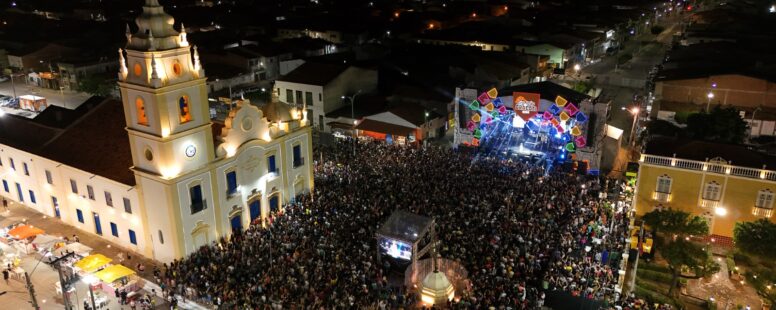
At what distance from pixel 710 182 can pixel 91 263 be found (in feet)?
95.8

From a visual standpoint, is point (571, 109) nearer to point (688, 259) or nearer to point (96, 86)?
point (688, 259)

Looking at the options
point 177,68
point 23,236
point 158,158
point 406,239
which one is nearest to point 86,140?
point 23,236

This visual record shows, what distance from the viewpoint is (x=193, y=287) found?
75.5 feet

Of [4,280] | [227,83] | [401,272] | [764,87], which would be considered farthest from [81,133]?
[764,87]

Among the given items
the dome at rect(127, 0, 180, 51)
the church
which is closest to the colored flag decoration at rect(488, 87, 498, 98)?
the church

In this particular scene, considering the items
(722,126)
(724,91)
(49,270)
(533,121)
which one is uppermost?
(724,91)

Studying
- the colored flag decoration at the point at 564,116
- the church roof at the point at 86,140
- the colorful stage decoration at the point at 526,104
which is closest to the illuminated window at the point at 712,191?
the colored flag decoration at the point at 564,116

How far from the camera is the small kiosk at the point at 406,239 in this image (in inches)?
941

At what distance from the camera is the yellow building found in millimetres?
27672

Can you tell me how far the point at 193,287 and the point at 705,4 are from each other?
132977 mm

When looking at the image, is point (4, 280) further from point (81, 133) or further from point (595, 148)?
point (595, 148)

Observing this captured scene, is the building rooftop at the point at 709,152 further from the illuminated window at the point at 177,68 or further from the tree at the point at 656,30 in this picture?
the tree at the point at 656,30

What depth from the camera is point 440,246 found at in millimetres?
25109

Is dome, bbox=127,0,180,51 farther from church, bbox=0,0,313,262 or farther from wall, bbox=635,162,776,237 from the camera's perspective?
wall, bbox=635,162,776,237
